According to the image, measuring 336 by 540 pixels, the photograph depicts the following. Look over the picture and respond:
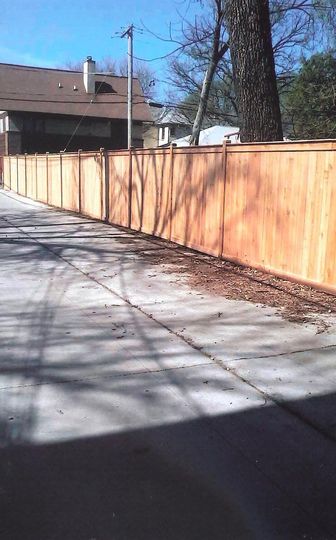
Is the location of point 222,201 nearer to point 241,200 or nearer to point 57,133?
point 241,200

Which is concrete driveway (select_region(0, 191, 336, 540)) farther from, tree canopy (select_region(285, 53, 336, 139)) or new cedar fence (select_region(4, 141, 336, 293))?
tree canopy (select_region(285, 53, 336, 139))

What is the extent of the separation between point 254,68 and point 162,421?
796 centimetres

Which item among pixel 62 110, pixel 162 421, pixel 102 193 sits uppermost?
pixel 62 110

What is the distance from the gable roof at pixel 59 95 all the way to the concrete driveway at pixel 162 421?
36.5 meters

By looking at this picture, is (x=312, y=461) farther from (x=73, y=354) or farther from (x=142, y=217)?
(x=142, y=217)

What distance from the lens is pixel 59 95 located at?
139 ft

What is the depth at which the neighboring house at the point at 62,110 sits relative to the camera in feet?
133

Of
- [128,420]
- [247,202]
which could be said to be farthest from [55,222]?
[128,420]

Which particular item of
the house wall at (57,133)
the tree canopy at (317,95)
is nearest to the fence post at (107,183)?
the tree canopy at (317,95)

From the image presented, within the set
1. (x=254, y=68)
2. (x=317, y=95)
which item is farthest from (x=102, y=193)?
(x=317, y=95)

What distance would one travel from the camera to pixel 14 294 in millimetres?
7113

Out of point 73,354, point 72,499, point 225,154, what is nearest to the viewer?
point 72,499

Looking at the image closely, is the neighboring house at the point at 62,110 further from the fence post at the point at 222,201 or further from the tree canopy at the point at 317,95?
the fence post at the point at 222,201

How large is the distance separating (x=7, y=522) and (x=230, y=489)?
1116 millimetres
